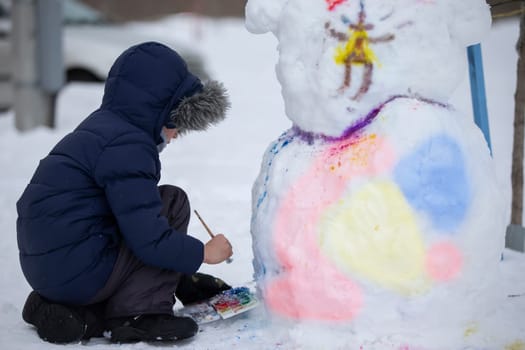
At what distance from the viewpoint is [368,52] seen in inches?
85.0

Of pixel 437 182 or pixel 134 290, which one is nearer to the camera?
pixel 437 182

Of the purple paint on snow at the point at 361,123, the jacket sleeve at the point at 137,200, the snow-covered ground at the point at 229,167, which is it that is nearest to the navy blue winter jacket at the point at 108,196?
the jacket sleeve at the point at 137,200

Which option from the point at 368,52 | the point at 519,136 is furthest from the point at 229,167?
the point at 368,52

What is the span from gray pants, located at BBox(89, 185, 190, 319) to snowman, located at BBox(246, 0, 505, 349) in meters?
0.35

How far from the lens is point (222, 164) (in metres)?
5.75

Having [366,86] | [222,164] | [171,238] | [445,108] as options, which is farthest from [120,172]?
[222,164]

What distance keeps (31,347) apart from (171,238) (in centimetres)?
58

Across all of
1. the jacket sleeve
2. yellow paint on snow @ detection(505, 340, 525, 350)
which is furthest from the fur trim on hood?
yellow paint on snow @ detection(505, 340, 525, 350)

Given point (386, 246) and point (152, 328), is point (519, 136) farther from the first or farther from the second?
point (152, 328)

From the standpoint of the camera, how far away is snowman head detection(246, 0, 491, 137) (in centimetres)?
215

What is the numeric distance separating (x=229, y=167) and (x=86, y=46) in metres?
3.25

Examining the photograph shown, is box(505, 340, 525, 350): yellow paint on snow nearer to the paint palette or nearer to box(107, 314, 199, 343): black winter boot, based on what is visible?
the paint palette

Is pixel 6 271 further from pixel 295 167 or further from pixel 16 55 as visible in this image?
pixel 16 55

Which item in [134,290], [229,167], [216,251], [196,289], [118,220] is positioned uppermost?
[118,220]
